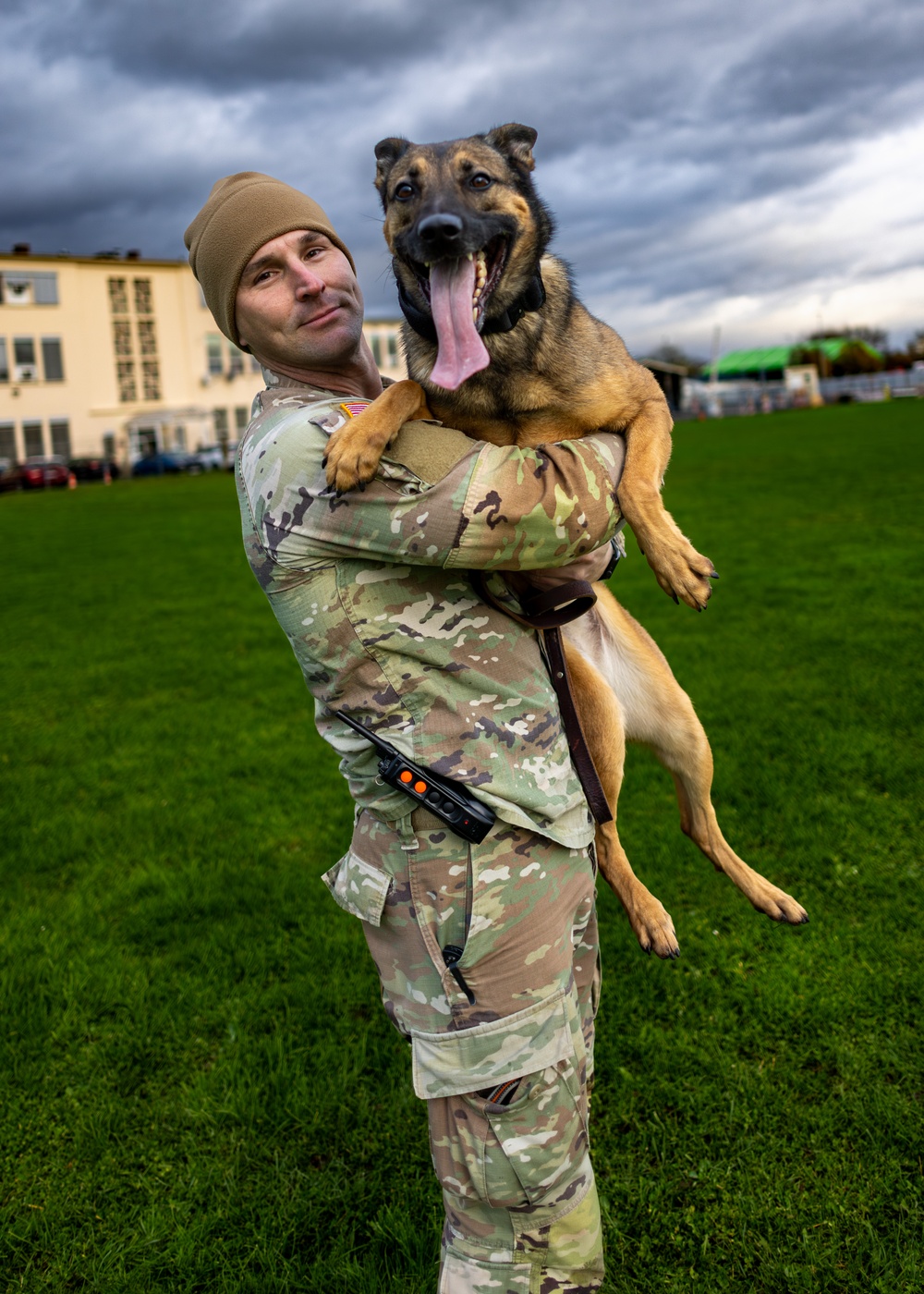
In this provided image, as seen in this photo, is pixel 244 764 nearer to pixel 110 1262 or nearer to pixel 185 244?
pixel 110 1262

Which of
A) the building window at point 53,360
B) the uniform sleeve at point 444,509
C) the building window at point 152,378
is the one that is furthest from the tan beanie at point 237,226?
the building window at point 152,378

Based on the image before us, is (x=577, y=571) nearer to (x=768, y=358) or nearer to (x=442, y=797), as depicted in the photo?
(x=442, y=797)

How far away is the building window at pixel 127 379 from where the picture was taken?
53906 millimetres

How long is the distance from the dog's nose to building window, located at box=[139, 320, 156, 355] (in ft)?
190

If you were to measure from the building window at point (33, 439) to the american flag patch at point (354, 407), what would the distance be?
55092mm

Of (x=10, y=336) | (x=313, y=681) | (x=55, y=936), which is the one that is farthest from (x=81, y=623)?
(x=10, y=336)

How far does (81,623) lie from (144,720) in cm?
380

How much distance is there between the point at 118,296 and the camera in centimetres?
5372

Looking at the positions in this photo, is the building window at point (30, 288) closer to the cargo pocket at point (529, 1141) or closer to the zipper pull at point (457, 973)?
the zipper pull at point (457, 973)

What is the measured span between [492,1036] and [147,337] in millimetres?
59113

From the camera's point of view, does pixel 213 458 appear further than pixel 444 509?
Yes

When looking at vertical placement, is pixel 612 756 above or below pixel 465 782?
below

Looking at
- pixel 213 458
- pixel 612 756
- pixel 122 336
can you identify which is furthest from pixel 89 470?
pixel 612 756

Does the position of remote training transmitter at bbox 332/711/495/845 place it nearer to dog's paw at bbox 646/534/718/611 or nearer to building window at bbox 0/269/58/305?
dog's paw at bbox 646/534/718/611
